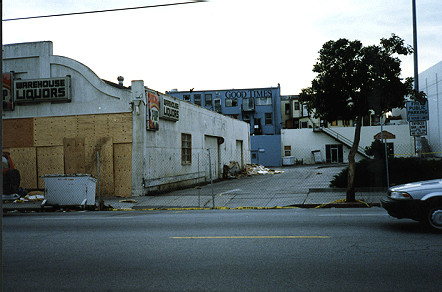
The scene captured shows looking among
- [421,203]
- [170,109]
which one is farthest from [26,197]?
[421,203]

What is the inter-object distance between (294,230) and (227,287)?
403cm

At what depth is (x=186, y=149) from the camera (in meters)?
23.1

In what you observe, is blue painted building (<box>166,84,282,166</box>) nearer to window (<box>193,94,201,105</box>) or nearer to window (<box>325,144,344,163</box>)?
window (<box>193,94,201,105</box>)

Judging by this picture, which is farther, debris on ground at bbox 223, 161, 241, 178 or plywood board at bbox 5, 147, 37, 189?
debris on ground at bbox 223, 161, 241, 178

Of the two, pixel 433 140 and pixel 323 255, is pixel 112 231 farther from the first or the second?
pixel 433 140

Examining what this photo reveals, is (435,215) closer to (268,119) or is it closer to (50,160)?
(50,160)

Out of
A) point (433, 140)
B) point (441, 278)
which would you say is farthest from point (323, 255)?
point (433, 140)

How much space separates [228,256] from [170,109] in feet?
47.8

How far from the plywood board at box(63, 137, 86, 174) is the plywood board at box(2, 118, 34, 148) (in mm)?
1889

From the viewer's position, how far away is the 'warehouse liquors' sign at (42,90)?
19047 millimetres

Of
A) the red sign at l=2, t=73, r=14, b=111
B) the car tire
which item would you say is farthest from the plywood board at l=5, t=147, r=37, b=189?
the car tire

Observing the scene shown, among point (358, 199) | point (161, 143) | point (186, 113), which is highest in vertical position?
point (186, 113)

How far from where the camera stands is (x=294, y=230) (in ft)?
29.2

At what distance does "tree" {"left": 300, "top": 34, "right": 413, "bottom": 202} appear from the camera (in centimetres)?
1351
